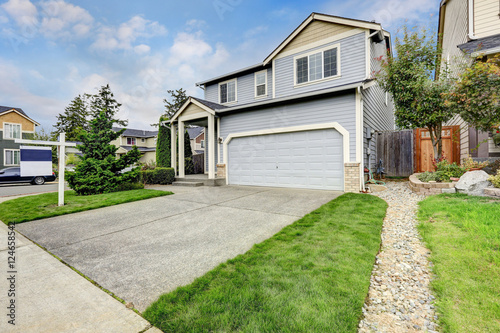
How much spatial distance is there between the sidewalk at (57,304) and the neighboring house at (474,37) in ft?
28.8

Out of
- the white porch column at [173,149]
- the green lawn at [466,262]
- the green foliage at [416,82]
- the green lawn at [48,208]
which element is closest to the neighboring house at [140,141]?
the white porch column at [173,149]

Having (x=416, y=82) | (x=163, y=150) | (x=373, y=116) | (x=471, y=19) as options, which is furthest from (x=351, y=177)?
(x=163, y=150)

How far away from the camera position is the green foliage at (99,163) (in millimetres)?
7965

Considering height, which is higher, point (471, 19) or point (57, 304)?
point (471, 19)

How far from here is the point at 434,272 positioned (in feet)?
7.84

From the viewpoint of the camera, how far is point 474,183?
→ 527 cm

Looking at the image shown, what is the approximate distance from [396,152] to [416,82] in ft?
14.6

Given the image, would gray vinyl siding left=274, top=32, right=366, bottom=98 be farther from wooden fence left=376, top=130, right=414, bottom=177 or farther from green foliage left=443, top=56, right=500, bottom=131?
green foliage left=443, top=56, right=500, bottom=131

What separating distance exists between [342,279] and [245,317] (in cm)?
111

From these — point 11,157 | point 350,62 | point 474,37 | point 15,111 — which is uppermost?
point 15,111

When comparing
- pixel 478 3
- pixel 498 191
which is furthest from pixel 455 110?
pixel 478 3

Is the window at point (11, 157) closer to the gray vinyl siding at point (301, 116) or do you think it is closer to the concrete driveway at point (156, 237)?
the gray vinyl siding at point (301, 116)

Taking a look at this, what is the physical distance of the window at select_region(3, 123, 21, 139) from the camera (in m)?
20.9

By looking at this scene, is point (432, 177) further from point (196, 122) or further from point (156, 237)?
point (196, 122)
